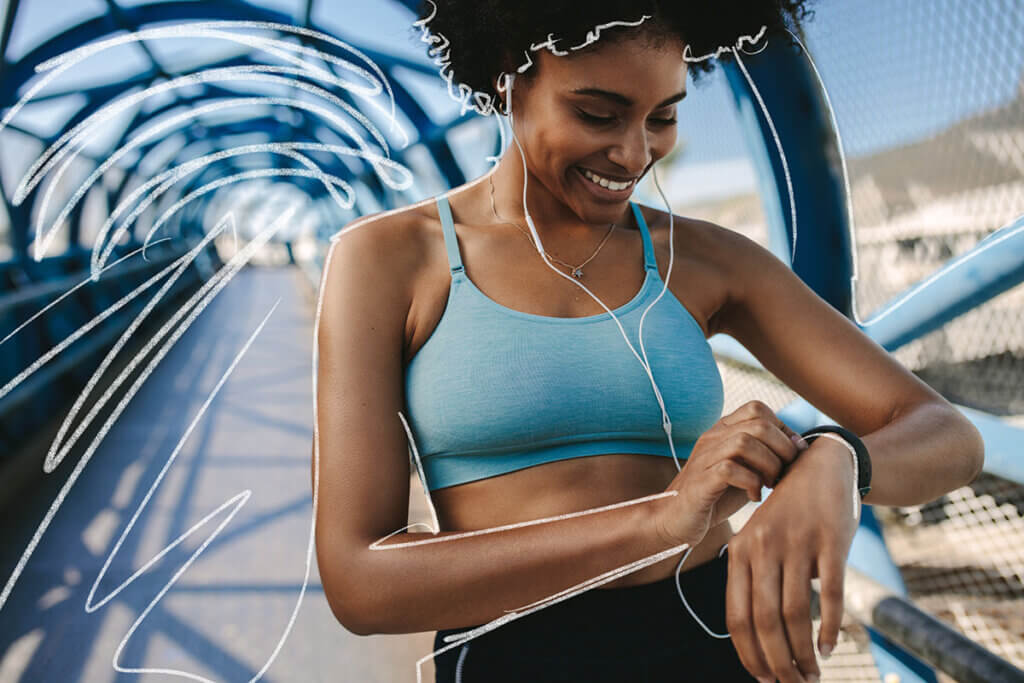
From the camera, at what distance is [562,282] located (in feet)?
2.56

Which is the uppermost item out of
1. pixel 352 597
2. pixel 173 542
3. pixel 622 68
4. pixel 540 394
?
pixel 622 68

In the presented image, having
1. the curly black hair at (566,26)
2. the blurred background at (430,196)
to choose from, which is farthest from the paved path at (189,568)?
the curly black hair at (566,26)

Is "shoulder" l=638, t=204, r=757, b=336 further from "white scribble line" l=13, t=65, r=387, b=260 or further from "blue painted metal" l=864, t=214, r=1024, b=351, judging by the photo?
"white scribble line" l=13, t=65, r=387, b=260

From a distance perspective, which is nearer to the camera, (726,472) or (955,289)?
(726,472)

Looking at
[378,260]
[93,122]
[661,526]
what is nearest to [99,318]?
[93,122]

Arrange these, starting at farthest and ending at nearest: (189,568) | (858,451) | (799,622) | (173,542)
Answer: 1. (189,568)
2. (173,542)
3. (858,451)
4. (799,622)

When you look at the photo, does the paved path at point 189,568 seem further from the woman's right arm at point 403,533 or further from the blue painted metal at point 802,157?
the blue painted metal at point 802,157

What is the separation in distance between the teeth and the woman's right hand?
30 centimetres

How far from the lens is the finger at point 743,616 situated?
496 mm

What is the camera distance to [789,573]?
50 cm

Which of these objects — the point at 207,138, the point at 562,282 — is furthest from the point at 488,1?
the point at 207,138

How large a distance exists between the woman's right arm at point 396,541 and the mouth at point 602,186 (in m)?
0.31

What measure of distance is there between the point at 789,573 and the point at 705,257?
0.47m

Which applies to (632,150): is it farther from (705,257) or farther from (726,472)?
(726,472)
